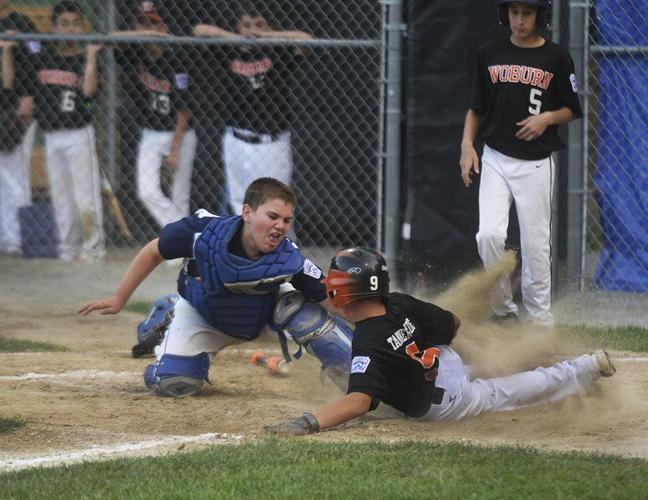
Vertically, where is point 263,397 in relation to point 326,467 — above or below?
below

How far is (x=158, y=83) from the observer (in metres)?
10.4

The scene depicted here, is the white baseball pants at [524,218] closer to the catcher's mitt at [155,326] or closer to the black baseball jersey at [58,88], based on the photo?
the catcher's mitt at [155,326]

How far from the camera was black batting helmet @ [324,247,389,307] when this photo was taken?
5117 millimetres

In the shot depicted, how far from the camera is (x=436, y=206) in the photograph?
9070 mm

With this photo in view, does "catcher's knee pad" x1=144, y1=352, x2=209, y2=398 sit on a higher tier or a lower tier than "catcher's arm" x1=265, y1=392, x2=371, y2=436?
lower

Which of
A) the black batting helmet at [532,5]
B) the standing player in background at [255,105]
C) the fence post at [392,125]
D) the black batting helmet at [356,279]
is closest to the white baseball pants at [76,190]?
the standing player in background at [255,105]

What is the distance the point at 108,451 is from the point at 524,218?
3568mm

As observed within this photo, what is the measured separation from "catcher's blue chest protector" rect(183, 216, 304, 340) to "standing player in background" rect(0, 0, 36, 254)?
5.22m

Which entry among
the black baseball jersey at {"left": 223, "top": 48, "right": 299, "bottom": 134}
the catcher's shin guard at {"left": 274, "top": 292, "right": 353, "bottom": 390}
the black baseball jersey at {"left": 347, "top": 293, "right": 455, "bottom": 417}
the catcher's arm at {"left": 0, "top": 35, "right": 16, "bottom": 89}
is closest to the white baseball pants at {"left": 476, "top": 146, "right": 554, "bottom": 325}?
the catcher's shin guard at {"left": 274, "top": 292, "right": 353, "bottom": 390}

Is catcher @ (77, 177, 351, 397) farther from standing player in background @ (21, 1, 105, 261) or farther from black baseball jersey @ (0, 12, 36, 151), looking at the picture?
black baseball jersey @ (0, 12, 36, 151)

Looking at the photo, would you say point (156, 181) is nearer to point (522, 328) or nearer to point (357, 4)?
point (357, 4)

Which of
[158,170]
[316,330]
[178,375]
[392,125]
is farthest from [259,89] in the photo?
[316,330]

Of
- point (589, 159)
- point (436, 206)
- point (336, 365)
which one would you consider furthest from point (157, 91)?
point (336, 365)

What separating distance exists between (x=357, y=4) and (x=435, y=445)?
5890 mm
